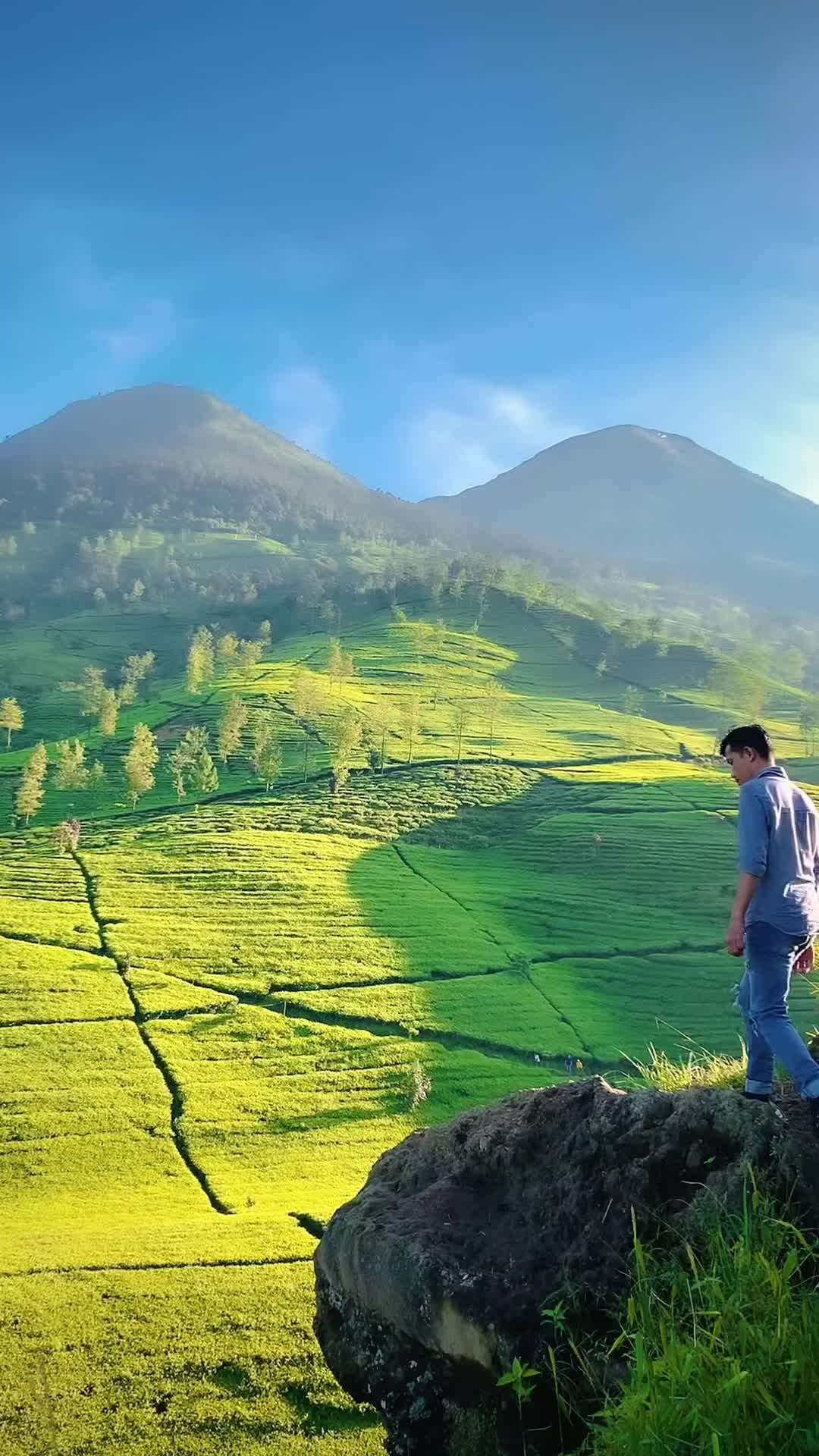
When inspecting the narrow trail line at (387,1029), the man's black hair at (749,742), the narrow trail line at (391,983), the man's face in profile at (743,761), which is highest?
the man's black hair at (749,742)

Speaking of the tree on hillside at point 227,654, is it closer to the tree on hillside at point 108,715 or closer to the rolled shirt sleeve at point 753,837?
the tree on hillside at point 108,715

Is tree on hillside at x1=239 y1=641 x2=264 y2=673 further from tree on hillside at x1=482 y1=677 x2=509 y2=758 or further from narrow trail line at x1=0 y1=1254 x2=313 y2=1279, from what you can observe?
narrow trail line at x1=0 y1=1254 x2=313 y2=1279

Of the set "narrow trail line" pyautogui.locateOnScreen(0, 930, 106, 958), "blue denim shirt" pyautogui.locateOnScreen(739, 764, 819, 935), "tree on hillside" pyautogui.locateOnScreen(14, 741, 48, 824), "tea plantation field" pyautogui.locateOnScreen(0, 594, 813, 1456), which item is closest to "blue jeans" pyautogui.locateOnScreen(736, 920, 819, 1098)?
"blue denim shirt" pyautogui.locateOnScreen(739, 764, 819, 935)

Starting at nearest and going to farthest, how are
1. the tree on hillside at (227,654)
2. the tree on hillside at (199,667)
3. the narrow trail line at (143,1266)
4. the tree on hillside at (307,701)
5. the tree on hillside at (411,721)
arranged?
the narrow trail line at (143,1266), the tree on hillside at (411,721), the tree on hillside at (307,701), the tree on hillside at (199,667), the tree on hillside at (227,654)

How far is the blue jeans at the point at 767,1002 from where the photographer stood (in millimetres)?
6199

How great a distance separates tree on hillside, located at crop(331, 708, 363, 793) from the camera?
98.4 metres

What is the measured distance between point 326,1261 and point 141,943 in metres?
54.9

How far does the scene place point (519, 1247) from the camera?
5926 millimetres

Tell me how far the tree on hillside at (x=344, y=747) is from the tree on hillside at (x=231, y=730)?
38.7ft

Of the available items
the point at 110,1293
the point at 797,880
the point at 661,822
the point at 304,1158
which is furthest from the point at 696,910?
the point at 797,880

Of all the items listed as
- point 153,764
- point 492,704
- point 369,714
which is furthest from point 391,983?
point 492,704

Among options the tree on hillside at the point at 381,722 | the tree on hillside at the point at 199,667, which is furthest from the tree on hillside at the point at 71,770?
the tree on hillside at the point at 199,667

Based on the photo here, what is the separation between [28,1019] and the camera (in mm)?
46031

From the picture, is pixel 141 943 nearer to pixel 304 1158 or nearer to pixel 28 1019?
pixel 28 1019
